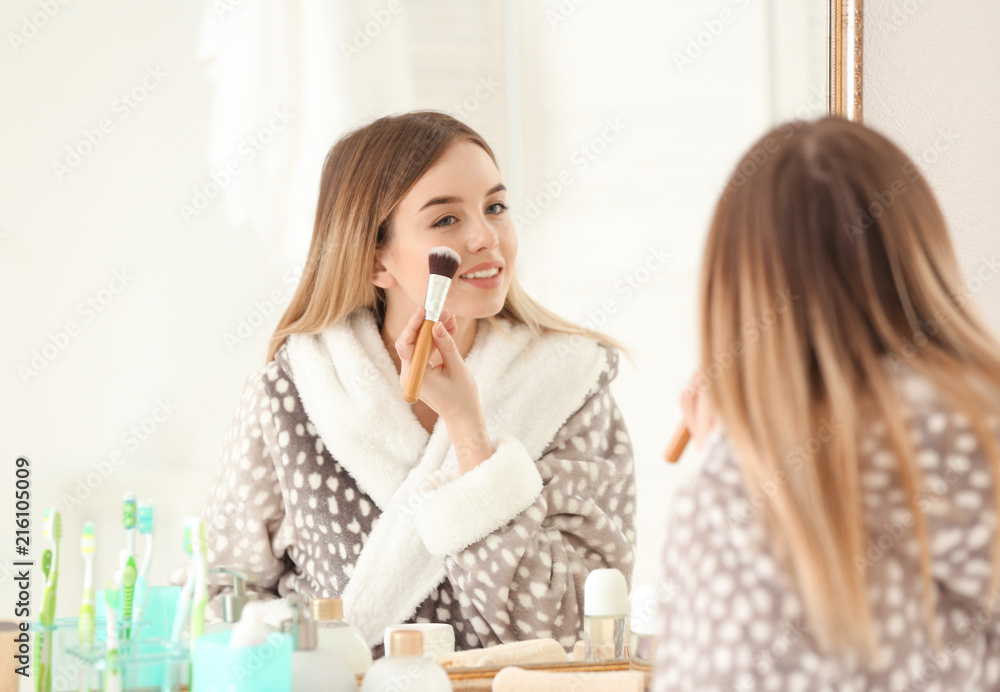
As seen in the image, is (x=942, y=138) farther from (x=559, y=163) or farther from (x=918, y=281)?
(x=918, y=281)

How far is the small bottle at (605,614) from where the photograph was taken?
2.83 ft

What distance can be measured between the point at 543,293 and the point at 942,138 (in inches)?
22.0

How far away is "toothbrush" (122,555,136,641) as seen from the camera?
0.75 m

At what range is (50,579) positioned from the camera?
31.5 inches

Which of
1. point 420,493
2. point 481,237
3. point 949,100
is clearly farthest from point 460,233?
point 949,100

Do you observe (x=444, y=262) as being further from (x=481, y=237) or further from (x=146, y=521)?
(x=146, y=521)

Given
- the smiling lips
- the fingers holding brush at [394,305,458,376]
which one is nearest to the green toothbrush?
the fingers holding brush at [394,305,458,376]

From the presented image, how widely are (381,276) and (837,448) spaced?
0.59 m

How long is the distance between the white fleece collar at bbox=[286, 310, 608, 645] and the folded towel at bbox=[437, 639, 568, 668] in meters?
0.08

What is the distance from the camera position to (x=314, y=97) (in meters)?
0.92

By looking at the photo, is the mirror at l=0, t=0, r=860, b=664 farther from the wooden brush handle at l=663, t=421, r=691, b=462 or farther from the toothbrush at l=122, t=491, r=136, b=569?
the wooden brush handle at l=663, t=421, r=691, b=462

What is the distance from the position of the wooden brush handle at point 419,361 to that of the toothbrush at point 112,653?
30 cm

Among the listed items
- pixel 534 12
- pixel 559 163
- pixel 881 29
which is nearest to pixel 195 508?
pixel 559 163

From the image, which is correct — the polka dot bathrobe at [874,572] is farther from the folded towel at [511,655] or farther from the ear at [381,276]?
the ear at [381,276]
